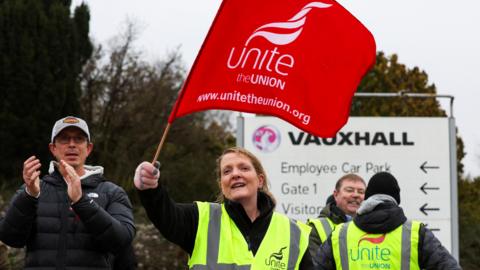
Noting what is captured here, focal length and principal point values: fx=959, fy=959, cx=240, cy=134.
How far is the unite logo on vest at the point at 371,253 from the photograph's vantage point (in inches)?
232

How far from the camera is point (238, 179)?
479 cm

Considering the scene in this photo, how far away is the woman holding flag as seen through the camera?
464cm

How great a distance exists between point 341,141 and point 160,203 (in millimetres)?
8892

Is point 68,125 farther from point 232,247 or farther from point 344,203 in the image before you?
point 344,203

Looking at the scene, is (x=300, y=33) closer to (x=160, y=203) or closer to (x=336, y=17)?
(x=336, y=17)

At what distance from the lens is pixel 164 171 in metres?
29.0

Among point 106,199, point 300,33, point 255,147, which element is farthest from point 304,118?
point 255,147

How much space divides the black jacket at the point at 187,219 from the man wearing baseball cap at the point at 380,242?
112cm

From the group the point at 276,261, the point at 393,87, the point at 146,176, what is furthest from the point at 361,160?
the point at 393,87

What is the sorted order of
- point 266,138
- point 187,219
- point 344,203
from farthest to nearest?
point 266,138 < point 344,203 < point 187,219

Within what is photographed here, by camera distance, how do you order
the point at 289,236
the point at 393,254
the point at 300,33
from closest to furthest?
the point at 289,236, the point at 300,33, the point at 393,254

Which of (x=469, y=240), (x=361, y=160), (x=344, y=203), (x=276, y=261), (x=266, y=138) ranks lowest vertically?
(x=276, y=261)

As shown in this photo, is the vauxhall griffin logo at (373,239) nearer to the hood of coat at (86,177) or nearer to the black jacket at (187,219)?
the black jacket at (187,219)

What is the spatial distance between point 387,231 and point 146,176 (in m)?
2.21
